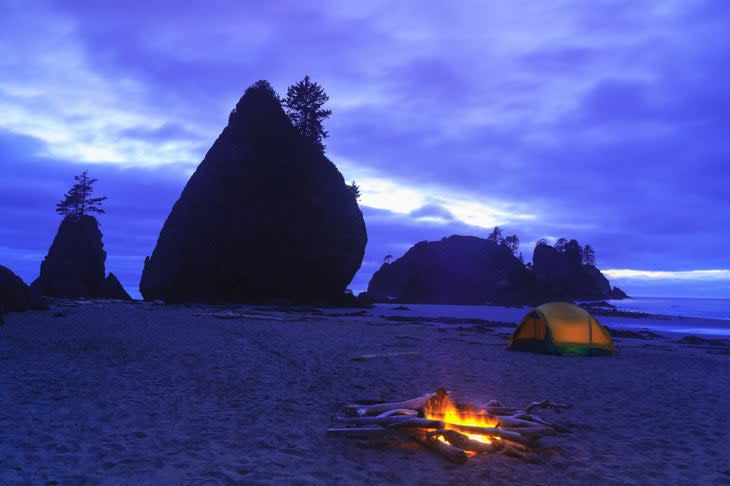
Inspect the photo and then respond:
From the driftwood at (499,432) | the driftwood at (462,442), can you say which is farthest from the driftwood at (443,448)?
the driftwood at (499,432)

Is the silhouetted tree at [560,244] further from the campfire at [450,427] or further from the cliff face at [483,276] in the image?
the campfire at [450,427]

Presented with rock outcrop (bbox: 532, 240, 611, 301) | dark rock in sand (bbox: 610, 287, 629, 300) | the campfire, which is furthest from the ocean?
the campfire

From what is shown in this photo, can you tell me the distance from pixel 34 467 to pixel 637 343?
27313 mm

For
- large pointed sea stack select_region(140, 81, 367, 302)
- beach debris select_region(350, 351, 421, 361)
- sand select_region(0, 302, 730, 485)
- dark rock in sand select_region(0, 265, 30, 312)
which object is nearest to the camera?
sand select_region(0, 302, 730, 485)

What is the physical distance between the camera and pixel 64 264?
65188 millimetres

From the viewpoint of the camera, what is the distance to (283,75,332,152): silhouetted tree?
6166cm

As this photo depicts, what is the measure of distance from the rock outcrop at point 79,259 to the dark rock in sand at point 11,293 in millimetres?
36418

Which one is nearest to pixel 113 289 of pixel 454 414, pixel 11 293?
pixel 11 293

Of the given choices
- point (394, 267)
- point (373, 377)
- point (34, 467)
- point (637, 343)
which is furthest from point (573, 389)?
point (394, 267)

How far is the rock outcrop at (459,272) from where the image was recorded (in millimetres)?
85188

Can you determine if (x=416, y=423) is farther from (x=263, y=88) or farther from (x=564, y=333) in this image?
(x=263, y=88)

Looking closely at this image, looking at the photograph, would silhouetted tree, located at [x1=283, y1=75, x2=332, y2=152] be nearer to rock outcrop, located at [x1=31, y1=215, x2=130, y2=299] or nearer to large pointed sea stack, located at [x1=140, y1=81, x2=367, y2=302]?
large pointed sea stack, located at [x1=140, y1=81, x2=367, y2=302]

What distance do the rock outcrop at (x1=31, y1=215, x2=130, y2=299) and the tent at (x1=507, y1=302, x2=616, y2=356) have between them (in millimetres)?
57877

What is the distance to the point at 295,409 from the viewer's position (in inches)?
364
